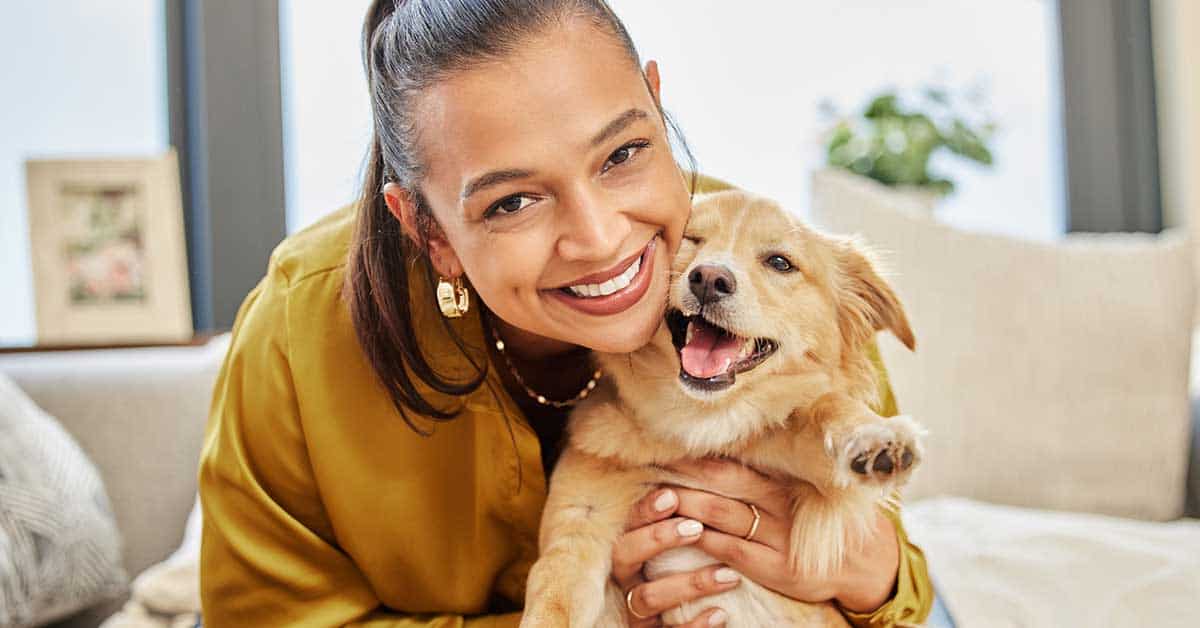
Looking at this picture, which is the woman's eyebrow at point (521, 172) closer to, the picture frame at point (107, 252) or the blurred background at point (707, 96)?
the blurred background at point (707, 96)

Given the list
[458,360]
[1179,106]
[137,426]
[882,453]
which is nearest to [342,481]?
[458,360]

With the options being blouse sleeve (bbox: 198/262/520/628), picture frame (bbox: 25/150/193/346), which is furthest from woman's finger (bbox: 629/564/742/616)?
picture frame (bbox: 25/150/193/346)

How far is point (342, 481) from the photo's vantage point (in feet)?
4.82

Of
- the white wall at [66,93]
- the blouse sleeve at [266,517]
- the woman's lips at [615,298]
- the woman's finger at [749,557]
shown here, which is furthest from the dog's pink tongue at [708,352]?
the white wall at [66,93]

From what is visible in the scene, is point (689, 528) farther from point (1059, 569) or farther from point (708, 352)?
point (1059, 569)

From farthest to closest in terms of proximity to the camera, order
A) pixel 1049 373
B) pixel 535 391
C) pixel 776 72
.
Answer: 1. pixel 776 72
2. pixel 1049 373
3. pixel 535 391

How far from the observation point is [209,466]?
148 centimetres

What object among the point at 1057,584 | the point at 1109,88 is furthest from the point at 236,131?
the point at 1109,88

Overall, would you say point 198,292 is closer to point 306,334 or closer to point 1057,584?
point 306,334

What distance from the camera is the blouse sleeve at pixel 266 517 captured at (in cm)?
146

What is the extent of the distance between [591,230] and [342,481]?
60cm

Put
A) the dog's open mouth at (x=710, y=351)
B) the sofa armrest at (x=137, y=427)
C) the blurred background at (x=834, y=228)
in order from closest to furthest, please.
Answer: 1. the dog's open mouth at (x=710, y=351)
2. the blurred background at (x=834, y=228)
3. the sofa armrest at (x=137, y=427)

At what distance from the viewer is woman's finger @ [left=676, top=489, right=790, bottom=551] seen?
1.37m

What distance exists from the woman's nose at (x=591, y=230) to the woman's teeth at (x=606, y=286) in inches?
1.7
